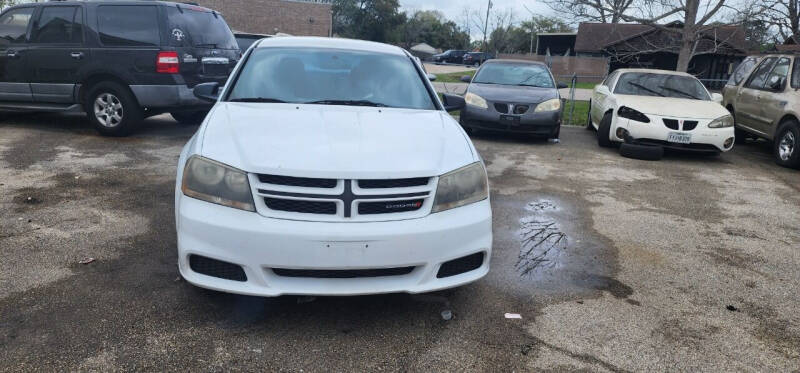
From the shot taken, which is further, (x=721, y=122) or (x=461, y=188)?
(x=721, y=122)

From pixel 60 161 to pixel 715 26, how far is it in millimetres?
14658

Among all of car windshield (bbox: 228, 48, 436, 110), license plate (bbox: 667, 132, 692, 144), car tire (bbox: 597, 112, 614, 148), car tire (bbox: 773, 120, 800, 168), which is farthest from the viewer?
car tire (bbox: 597, 112, 614, 148)

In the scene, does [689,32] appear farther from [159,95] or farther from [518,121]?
[159,95]

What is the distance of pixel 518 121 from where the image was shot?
926 centimetres

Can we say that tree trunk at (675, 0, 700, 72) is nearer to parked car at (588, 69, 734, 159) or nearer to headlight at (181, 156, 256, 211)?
parked car at (588, 69, 734, 159)

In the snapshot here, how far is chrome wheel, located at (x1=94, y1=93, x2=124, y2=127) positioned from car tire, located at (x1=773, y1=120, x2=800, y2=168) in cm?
981

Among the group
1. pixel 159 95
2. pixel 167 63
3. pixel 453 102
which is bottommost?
pixel 159 95

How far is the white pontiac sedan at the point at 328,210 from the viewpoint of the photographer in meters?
2.69

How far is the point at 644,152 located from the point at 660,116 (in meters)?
0.58

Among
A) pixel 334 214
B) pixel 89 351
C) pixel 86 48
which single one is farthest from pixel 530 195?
pixel 86 48

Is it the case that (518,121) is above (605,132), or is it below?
above

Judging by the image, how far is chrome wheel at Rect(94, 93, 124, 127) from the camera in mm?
8016

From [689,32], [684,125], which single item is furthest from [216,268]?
[689,32]

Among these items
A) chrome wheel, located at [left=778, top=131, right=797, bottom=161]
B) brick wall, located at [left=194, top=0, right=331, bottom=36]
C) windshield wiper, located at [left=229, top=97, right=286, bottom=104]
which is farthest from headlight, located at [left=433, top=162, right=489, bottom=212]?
brick wall, located at [left=194, top=0, right=331, bottom=36]
